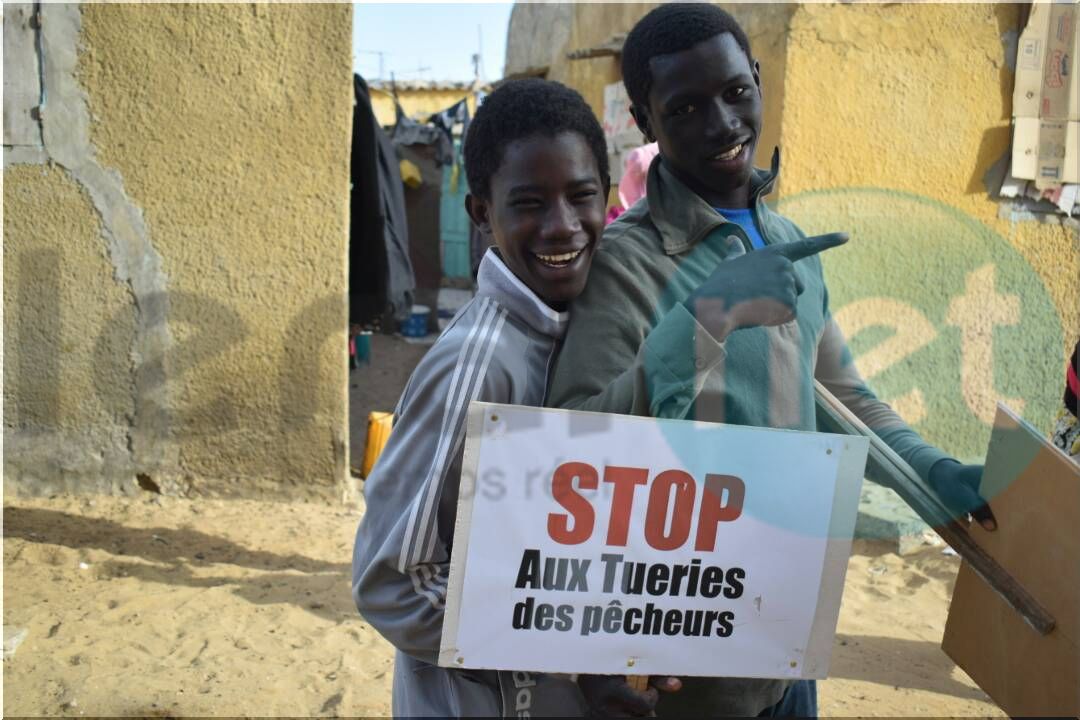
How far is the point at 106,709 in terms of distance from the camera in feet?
9.06

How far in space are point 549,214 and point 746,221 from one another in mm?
402

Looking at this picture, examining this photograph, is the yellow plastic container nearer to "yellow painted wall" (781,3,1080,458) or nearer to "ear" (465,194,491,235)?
"yellow painted wall" (781,3,1080,458)

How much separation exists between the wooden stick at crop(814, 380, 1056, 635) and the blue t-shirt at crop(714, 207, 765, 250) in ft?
0.88

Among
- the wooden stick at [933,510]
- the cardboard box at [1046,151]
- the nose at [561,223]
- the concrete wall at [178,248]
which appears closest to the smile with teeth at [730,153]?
the nose at [561,223]

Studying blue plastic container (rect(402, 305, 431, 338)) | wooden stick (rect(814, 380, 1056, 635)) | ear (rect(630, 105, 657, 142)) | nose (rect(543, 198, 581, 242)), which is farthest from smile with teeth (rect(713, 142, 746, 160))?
blue plastic container (rect(402, 305, 431, 338))

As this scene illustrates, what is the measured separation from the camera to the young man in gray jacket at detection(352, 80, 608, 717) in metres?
1.16

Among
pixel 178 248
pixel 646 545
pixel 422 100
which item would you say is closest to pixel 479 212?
pixel 646 545

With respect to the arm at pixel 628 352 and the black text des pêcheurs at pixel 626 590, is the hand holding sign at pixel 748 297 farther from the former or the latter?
the black text des pêcheurs at pixel 626 590

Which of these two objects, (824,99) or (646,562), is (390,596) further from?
(824,99)

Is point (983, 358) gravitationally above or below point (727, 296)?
below

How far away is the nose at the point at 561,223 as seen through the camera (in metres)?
1.24

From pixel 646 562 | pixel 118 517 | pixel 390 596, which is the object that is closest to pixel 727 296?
pixel 646 562

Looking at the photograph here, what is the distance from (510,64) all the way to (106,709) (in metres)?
7.75

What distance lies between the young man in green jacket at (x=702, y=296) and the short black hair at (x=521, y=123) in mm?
Result: 135
